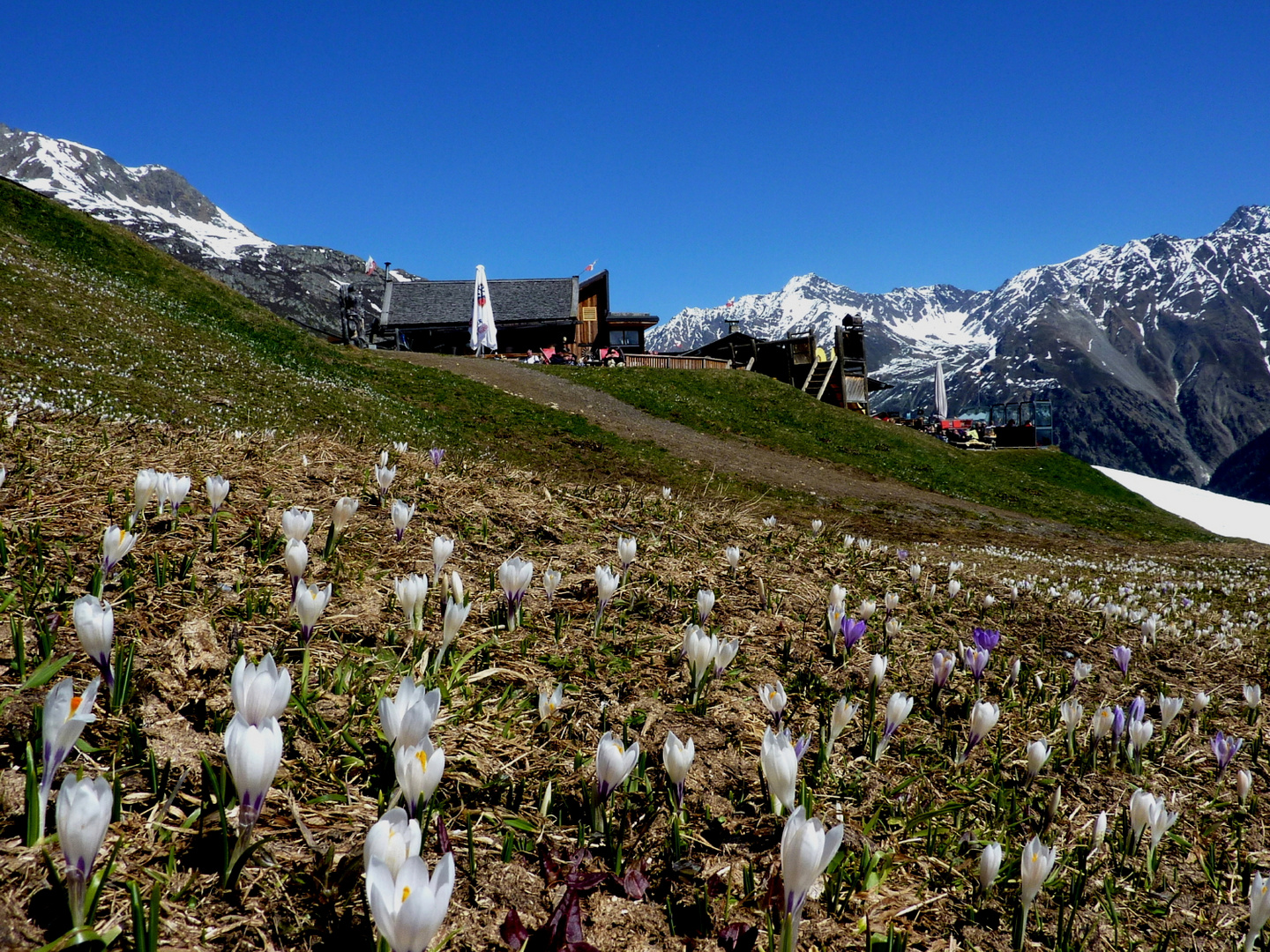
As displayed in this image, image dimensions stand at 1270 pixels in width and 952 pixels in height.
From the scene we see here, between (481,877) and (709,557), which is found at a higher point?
(709,557)

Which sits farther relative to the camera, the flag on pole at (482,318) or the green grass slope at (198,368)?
the flag on pole at (482,318)

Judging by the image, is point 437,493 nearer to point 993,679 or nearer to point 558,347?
point 993,679

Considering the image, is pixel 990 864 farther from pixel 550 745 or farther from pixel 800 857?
pixel 550 745

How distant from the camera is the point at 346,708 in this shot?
81.4 inches

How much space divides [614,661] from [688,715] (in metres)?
0.42

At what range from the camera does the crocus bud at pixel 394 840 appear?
1180 mm

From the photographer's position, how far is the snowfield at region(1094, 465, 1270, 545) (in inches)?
1247

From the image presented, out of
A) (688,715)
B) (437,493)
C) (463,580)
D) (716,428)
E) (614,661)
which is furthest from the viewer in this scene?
(716,428)

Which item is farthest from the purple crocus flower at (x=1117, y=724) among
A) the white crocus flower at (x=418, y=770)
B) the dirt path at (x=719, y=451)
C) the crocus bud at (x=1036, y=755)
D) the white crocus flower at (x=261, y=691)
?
the dirt path at (x=719, y=451)

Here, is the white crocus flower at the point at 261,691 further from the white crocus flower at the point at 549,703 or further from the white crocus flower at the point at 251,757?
the white crocus flower at the point at 549,703

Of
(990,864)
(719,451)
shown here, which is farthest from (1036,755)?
(719,451)

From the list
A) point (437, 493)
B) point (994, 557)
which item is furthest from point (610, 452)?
point (437, 493)

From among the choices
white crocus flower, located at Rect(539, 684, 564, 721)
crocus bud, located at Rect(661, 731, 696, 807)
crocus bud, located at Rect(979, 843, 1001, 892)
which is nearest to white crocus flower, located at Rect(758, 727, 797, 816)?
crocus bud, located at Rect(661, 731, 696, 807)

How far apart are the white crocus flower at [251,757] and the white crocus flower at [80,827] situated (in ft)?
0.63
